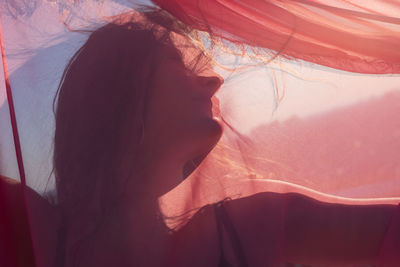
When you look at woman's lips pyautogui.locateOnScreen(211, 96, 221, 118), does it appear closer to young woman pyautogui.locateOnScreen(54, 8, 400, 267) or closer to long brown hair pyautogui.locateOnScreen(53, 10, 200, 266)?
young woman pyautogui.locateOnScreen(54, 8, 400, 267)

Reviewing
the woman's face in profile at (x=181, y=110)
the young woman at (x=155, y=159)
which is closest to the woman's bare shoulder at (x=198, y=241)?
the young woman at (x=155, y=159)

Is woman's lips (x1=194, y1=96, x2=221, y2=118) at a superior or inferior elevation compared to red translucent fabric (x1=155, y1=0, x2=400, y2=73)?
inferior

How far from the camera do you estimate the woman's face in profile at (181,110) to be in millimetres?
875

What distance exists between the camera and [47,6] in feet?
2.77

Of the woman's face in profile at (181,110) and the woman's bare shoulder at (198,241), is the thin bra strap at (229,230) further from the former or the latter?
the woman's face in profile at (181,110)

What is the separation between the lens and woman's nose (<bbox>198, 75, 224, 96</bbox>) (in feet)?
2.92

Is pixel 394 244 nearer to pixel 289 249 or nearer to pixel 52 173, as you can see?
pixel 289 249

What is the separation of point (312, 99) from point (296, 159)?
6.9 inches

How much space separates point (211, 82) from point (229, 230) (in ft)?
1.36

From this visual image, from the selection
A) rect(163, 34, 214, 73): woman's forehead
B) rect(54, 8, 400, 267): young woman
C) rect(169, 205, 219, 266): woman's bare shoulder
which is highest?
rect(163, 34, 214, 73): woman's forehead

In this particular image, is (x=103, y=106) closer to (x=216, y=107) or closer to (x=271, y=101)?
(x=216, y=107)

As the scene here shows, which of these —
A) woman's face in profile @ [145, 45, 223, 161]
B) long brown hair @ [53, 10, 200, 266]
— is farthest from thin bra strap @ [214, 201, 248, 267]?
long brown hair @ [53, 10, 200, 266]

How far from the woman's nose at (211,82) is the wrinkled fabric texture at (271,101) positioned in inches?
0.8

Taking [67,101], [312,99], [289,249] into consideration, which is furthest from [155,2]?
[289,249]
